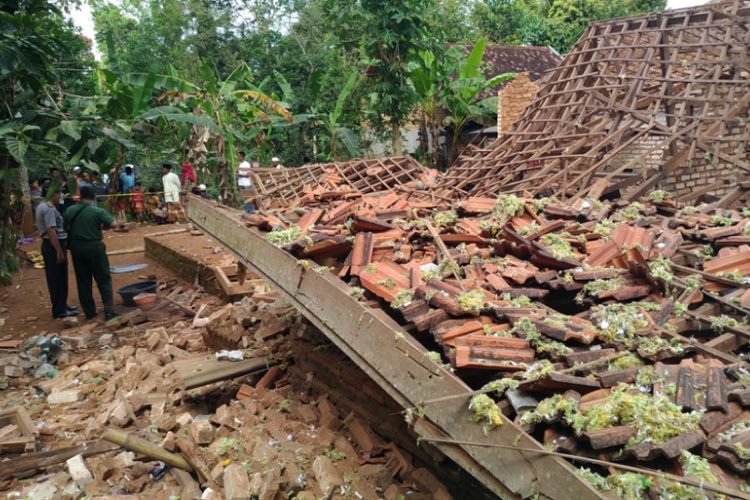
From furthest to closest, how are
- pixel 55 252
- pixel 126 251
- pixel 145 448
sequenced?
pixel 126 251, pixel 55 252, pixel 145 448

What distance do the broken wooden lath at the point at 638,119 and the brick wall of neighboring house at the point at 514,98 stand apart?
7326mm

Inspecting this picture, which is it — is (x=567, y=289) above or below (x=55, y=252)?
above

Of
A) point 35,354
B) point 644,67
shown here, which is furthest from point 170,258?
point 644,67

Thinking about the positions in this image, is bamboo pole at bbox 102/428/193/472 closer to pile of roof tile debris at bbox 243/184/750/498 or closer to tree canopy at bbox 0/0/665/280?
pile of roof tile debris at bbox 243/184/750/498

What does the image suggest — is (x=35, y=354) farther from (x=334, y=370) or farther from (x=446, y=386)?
(x=446, y=386)

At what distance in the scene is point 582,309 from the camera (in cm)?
327

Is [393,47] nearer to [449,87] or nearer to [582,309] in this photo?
[449,87]

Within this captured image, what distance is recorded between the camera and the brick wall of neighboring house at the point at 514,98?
1497 cm

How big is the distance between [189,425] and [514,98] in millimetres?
13171

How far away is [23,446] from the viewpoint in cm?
463

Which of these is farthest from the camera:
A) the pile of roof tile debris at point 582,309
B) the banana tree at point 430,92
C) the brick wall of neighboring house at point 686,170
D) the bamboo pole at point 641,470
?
the banana tree at point 430,92

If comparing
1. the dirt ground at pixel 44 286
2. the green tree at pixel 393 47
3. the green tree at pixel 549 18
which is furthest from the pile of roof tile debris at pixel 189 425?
the green tree at pixel 549 18

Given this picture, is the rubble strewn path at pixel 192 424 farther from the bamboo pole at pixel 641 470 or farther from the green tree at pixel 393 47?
the green tree at pixel 393 47

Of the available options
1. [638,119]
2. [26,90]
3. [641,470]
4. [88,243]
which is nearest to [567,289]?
[641,470]
